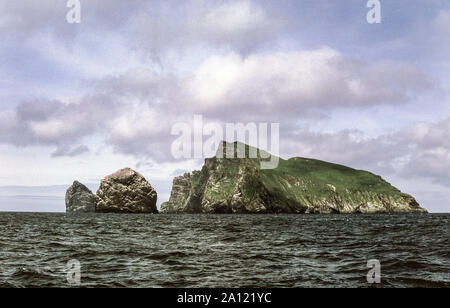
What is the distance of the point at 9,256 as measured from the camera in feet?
71.9

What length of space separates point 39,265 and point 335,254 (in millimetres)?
17676

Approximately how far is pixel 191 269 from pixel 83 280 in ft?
16.7
